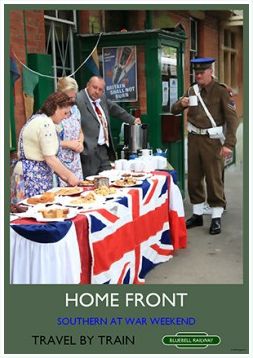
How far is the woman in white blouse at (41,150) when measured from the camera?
350 cm

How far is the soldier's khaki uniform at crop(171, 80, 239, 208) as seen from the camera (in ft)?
17.6

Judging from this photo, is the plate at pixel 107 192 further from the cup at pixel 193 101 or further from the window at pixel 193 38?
the window at pixel 193 38

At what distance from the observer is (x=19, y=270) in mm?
2961

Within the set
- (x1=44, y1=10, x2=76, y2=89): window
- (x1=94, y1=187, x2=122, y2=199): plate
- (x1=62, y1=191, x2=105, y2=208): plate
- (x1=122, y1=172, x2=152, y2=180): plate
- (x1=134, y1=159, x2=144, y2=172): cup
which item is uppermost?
(x1=44, y1=10, x2=76, y2=89): window

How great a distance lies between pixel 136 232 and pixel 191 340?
→ 119cm

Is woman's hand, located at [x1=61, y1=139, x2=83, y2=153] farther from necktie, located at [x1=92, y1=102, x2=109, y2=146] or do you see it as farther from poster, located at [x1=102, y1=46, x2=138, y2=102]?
poster, located at [x1=102, y1=46, x2=138, y2=102]

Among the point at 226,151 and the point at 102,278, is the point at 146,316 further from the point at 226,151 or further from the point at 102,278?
the point at 226,151

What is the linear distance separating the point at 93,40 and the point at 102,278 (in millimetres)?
3942

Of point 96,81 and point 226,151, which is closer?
point 96,81

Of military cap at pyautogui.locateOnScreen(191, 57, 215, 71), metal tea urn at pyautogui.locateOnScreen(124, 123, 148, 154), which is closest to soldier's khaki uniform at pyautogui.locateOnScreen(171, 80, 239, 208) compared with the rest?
military cap at pyautogui.locateOnScreen(191, 57, 215, 71)

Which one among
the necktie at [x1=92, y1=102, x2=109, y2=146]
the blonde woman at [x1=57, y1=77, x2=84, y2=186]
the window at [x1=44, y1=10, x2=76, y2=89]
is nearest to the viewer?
the blonde woman at [x1=57, y1=77, x2=84, y2=186]

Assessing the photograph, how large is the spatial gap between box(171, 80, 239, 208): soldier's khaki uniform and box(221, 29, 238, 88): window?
8.33m

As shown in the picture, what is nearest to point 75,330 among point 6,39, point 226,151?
point 6,39

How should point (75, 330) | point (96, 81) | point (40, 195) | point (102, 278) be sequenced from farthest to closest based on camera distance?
point (96, 81), point (40, 195), point (102, 278), point (75, 330)
